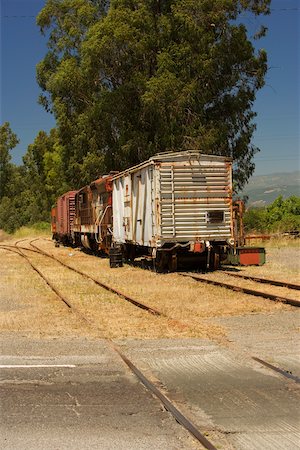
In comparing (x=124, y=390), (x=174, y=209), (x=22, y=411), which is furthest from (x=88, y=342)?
(x=174, y=209)

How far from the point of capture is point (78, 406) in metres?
5.64

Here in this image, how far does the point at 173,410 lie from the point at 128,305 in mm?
7096

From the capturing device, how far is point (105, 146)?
135 feet

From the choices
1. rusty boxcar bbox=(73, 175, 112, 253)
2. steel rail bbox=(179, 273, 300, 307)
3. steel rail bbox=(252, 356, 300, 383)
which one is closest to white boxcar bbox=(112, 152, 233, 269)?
steel rail bbox=(179, 273, 300, 307)

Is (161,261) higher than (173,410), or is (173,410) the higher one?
(161,261)

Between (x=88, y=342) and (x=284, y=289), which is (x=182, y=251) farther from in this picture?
(x=88, y=342)

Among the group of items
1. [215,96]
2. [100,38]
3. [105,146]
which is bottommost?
[105,146]

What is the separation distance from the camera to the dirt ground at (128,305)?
31.9ft

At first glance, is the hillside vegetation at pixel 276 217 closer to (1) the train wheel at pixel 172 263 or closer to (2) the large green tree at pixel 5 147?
(1) the train wheel at pixel 172 263

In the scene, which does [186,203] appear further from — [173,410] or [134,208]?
[173,410]

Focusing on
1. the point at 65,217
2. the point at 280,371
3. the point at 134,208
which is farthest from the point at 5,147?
the point at 280,371

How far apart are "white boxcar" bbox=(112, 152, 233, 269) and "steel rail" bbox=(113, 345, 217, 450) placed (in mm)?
11862

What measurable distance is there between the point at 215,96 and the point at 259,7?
254 inches

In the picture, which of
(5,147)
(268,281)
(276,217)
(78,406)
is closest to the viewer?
(78,406)
